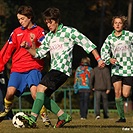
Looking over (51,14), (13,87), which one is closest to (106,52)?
(13,87)

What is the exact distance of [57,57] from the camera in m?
14.2

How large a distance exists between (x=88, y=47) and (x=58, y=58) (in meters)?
0.57

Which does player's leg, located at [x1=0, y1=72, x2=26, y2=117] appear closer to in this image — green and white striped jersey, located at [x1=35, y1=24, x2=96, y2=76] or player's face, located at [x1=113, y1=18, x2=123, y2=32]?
green and white striped jersey, located at [x1=35, y1=24, x2=96, y2=76]

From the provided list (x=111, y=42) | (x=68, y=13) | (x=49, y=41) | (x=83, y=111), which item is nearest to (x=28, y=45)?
(x=49, y=41)

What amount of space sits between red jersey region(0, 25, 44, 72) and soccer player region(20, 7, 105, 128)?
562 mm

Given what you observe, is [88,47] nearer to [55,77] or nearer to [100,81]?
[55,77]

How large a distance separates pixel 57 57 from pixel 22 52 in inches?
48.4

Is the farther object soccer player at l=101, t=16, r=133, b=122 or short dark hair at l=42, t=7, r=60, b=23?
soccer player at l=101, t=16, r=133, b=122

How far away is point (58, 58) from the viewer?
14.2 metres

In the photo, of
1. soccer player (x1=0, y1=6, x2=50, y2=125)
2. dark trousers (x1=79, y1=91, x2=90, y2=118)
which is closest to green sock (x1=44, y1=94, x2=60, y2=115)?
soccer player (x1=0, y1=6, x2=50, y2=125)

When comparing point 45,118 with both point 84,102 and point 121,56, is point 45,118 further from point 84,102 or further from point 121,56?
point 84,102

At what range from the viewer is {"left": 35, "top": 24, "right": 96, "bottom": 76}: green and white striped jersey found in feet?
46.4

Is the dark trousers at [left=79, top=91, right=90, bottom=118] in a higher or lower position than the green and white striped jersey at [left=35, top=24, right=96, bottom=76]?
lower

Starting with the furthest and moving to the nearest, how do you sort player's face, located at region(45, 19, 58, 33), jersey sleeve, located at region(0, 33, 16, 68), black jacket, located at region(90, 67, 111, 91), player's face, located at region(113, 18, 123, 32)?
black jacket, located at region(90, 67, 111, 91) → player's face, located at region(113, 18, 123, 32) → jersey sleeve, located at region(0, 33, 16, 68) → player's face, located at region(45, 19, 58, 33)
